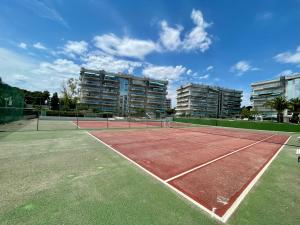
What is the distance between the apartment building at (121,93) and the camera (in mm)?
74125

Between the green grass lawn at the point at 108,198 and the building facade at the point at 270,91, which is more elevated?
the building facade at the point at 270,91

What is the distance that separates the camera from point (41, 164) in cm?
585

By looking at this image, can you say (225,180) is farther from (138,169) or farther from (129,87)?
(129,87)

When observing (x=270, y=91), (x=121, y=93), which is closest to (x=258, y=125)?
(x=270, y=91)

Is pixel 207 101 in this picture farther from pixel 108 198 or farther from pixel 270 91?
pixel 108 198

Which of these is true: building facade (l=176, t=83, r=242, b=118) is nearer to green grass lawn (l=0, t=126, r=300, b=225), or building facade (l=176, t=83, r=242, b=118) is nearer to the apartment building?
the apartment building

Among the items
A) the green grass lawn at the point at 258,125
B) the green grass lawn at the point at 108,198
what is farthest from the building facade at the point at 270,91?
the green grass lawn at the point at 108,198

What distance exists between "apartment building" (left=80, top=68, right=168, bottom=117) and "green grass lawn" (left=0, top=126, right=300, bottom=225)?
66.7 meters

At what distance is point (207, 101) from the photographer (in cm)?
10438

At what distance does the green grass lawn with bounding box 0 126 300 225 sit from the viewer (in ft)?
9.78

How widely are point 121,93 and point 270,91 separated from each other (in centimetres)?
7692

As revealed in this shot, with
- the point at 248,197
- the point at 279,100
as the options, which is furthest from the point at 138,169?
the point at 279,100

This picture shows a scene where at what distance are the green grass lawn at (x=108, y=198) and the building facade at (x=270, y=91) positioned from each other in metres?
74.3

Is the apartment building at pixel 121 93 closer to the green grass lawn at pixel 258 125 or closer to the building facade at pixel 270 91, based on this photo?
the green grass lawn at pixel 258 125
